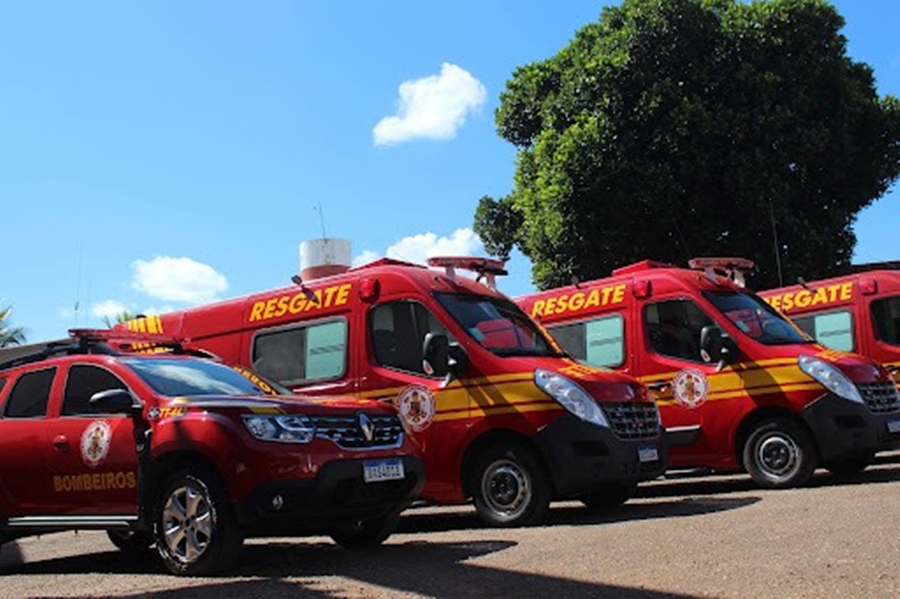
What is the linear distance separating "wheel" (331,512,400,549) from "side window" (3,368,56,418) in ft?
8.36

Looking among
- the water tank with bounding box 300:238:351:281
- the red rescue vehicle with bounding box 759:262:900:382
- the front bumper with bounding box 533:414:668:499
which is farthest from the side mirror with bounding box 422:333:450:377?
the water tank with bounding box 300:238:351:281

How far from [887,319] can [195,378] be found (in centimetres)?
986

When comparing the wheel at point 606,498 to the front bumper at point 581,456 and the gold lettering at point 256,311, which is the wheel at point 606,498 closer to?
the front bumper at point 581,456

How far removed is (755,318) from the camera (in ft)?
35.8

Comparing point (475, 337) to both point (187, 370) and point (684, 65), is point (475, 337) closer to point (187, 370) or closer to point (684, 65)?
point (187, 370)

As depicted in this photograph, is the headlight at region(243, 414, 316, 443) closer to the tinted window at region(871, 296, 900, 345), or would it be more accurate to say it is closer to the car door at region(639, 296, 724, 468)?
the car door at region(639, 296, 724, 468)

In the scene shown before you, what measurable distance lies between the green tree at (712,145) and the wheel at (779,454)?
33.2 ft

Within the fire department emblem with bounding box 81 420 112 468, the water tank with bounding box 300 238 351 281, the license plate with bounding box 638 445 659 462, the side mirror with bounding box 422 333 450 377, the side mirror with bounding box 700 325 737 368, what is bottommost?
the license plate with bounding box 638 445 659 462

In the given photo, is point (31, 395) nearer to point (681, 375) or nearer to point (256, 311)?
point (256, 311)

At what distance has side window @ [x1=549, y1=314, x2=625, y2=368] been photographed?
11484 mm

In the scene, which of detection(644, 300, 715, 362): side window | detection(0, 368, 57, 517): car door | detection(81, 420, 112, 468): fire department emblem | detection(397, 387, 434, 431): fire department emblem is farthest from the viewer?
detection(644, 300, 715, 362): side window

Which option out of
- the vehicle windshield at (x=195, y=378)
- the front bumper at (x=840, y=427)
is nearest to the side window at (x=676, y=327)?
the front bumper at (x=840, y=427)

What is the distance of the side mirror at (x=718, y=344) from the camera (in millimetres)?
10430

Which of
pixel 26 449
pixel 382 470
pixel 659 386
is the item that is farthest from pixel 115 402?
pixel 659 386
